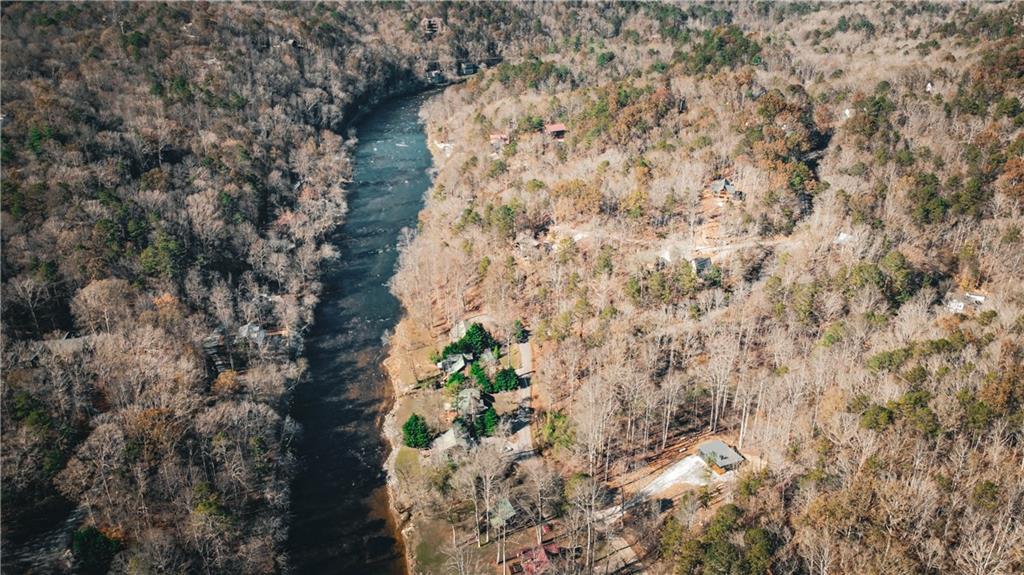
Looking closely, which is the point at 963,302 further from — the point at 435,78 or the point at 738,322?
the point at 435,78

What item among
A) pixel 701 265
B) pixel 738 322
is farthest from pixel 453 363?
pixel 701 265

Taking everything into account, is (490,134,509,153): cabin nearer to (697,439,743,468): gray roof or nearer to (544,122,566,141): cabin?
(544,122,566,141): cabin

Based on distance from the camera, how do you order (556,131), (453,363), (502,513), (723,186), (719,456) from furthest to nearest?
(556,131) < (723,186) < (453,363) < (719,456) < (502,513)

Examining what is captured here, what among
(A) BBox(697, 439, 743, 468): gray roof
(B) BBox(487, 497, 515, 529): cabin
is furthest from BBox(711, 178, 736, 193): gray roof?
(B) BBox(487, 497, 515, 529): cabin

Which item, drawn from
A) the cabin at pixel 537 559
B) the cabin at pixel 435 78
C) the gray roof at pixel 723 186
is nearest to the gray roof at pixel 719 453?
the cabin at pixel 537 559

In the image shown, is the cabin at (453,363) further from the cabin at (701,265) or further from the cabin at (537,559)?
the cabin at (701,265)

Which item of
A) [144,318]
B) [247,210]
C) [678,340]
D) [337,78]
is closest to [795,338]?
[678,340]
